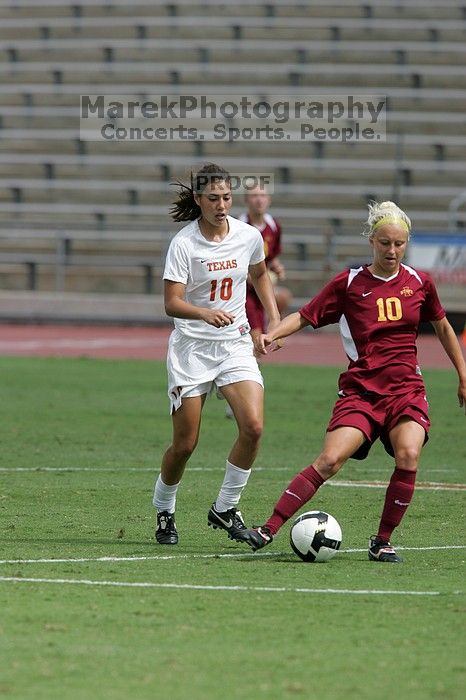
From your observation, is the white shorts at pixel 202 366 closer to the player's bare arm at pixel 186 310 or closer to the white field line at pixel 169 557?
the player's bare arm at pixel 186 310

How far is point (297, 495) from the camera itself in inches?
284

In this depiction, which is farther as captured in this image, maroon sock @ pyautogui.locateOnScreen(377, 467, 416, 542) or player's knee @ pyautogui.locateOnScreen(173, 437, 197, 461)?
player's knee @ pyautogui.locateOnScreen(173, 437, 197, 461)

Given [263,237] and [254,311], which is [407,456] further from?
[263,237]

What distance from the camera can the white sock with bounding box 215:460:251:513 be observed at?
25.3 ft

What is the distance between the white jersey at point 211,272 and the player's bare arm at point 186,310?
2.1 inches

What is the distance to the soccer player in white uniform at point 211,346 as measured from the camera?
300 inches

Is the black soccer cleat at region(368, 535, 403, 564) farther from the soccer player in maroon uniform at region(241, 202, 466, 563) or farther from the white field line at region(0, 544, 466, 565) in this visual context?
the white field line at region(0, 544, 466, 565)

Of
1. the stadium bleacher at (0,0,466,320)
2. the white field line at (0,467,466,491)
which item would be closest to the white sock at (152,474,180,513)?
the white field line at (0,467,466,491)

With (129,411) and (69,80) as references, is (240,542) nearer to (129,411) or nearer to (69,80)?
(129,411)

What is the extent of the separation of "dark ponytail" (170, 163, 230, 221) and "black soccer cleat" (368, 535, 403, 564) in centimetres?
214

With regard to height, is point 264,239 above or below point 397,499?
above

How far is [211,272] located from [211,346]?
414mm

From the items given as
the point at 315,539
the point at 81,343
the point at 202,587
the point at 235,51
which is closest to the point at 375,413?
the point at 315,539

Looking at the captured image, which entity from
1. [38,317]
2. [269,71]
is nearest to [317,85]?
[269,71]
